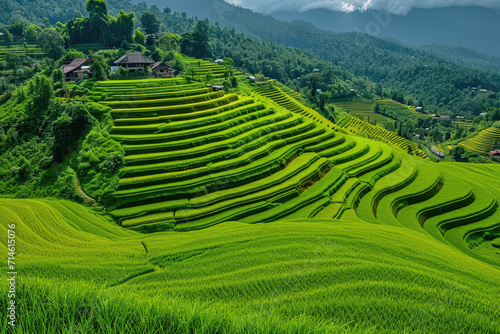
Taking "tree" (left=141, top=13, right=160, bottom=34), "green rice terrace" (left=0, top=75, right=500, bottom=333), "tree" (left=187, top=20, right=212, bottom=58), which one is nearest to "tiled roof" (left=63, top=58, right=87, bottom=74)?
"green rice terrace" (left=0, top=75, right=500, bottom=333)

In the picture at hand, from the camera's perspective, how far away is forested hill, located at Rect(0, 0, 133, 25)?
105 m

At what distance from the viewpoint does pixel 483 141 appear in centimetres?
7094

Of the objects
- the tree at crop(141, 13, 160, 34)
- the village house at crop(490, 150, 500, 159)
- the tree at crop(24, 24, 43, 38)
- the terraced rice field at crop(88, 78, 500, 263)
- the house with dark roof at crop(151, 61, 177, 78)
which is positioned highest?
the tree at crop(141, 13, 160, 34)

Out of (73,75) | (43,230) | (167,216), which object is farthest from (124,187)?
(73,75)

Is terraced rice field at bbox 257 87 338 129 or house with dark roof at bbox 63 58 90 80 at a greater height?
house with dark roof at bbox 63 58 90 80

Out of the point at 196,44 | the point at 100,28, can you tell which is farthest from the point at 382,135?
the point at 100,28

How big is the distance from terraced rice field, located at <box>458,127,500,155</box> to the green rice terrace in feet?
117

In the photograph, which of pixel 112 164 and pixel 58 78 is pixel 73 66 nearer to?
pixel 58 78

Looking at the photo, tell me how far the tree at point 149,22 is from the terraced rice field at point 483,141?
81.4 m

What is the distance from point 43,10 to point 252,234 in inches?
6022

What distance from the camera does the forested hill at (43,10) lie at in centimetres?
10515

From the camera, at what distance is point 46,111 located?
28.0 m

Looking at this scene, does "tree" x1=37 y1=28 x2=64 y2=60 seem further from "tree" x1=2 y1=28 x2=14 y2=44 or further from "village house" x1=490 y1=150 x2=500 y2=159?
"village house" x1=490 y1=150 x2=500 y2=159

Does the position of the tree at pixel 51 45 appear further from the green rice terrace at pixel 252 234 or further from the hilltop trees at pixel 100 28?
the green rice terrace at pixel 252 234
